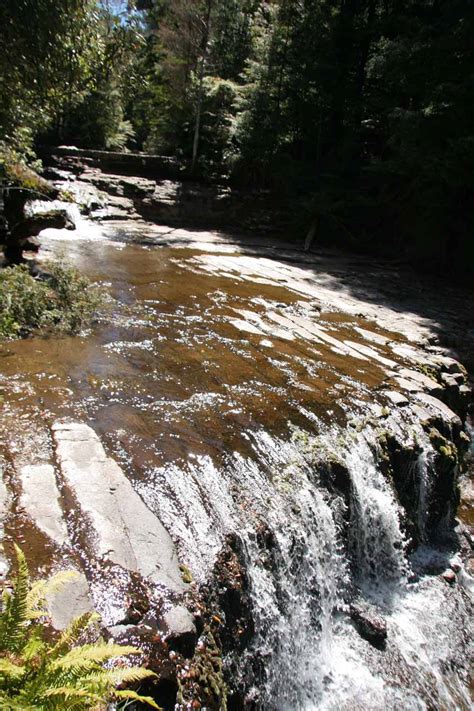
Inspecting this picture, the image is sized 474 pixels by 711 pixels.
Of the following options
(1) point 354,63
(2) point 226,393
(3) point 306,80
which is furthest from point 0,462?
(1) point 354,63

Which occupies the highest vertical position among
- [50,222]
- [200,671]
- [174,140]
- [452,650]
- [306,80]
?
[306,80]

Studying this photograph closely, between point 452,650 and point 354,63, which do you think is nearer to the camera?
point 452,650

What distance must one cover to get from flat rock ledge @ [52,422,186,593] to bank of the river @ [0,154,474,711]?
0.04 feet

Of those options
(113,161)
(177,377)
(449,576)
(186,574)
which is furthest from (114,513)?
(113,161)

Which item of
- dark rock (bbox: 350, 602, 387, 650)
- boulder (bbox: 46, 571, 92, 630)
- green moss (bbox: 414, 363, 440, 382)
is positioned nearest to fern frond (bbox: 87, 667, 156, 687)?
boulder (bbox: 46, 571, 92, 630)

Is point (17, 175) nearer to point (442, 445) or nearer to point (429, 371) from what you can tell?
point (429, 371)

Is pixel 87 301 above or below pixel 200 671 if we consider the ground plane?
above

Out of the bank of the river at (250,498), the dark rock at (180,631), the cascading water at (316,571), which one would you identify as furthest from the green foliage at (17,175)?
the dark rock at (180,631)

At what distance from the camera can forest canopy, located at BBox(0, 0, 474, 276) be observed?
13023 millimetres

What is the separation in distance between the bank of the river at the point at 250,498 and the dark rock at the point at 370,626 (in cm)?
2

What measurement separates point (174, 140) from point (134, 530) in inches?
794

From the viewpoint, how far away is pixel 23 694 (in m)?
1.50

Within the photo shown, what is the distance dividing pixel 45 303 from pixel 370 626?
469 centimetres

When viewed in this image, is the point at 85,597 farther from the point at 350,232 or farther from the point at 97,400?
the point at 350,232
